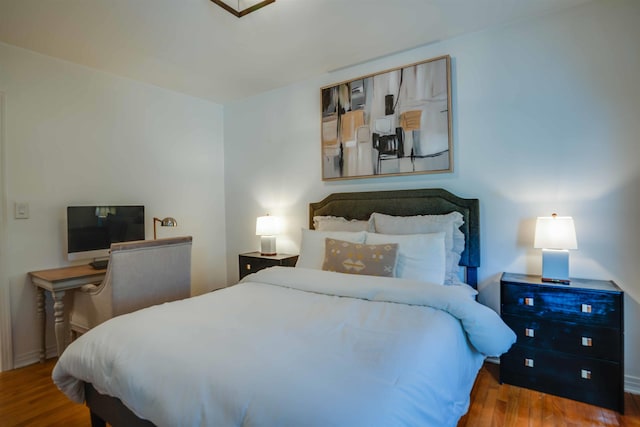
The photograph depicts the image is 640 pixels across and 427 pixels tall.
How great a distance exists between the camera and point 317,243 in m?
2.64

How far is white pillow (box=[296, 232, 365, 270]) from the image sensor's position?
8.25 feet

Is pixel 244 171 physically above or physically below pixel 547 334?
above

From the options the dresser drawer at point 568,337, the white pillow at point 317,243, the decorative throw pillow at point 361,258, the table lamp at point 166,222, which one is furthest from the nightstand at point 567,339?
the table lamp at point 166,222

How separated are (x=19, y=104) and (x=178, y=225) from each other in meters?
1.67

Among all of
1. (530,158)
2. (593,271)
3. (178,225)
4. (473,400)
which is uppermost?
(530,158)

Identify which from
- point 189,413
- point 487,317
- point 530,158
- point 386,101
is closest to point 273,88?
point 386,101

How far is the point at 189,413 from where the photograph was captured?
103 centimetres

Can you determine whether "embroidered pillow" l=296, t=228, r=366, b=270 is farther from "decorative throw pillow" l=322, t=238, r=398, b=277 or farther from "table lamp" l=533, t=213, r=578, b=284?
"table lamp" l=533, t=213, r=578, b=284

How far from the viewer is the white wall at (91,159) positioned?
259 cm

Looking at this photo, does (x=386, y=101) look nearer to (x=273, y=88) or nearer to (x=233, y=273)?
(x=273, y=88)

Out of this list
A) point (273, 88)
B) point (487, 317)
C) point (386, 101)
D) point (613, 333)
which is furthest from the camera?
point (273, 88)

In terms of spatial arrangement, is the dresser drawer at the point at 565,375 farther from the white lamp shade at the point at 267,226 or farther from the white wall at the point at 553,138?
the white lamp shade at the point at 267,226

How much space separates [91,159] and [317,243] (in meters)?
2.23

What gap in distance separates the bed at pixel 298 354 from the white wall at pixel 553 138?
25.4 inches
